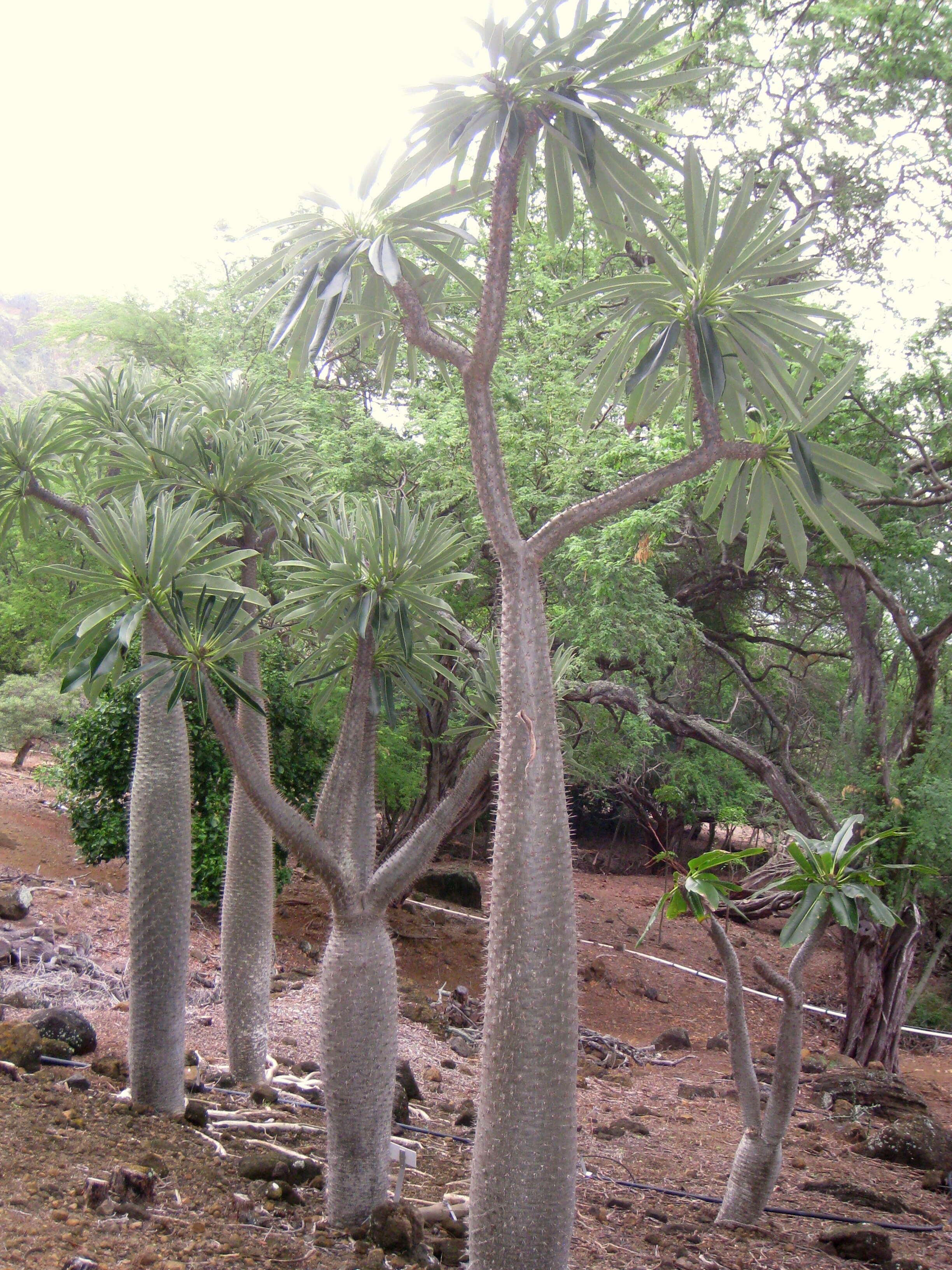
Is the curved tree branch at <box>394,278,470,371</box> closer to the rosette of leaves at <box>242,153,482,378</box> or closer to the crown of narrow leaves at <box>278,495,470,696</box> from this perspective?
the rosette of leaves at <box>242,153,482,378</box>

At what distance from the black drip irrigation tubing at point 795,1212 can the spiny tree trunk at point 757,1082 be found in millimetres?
375

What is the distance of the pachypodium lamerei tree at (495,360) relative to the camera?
2.98 meters

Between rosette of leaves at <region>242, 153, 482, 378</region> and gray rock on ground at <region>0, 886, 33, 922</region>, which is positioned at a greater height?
rosette of leaves at <region>242, 153, 482, 378</region>

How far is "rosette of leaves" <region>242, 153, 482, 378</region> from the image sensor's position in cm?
329

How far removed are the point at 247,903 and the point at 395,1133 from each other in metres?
1.63

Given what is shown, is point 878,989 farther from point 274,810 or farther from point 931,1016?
point 274,810

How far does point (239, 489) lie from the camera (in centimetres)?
495

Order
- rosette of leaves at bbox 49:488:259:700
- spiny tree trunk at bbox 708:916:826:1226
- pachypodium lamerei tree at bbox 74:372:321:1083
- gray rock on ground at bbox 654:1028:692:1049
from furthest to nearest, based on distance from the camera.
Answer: gray rock on ground at bbox 654:1028:692:1049, pachypodium lamerei tree at bbox 74:372:321:1083, spiny tree trunk at bbox 708:916:826:1226, rosette of leaves at bbox 49:488:259:700

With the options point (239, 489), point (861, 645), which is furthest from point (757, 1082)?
point (861, 645)

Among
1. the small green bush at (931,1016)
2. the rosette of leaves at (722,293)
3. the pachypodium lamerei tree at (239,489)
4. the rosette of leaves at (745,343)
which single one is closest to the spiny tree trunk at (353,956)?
the pachypodium lamerei tree at (239,489)

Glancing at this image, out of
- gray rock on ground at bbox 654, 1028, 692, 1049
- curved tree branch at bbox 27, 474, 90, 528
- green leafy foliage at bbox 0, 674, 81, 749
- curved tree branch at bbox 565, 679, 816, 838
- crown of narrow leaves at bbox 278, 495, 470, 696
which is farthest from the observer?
green leafy foliage at bbox 0, 674, 81, 749

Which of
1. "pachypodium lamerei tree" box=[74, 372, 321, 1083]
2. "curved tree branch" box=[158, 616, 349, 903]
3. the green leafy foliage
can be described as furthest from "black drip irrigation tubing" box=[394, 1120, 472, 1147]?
the green leafy foliage

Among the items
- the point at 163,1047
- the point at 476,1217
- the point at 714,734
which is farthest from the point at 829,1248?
the point at 714,734

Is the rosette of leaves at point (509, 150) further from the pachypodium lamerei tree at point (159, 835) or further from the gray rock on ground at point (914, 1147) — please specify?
the gray rock on ground at point (914, 1147)
